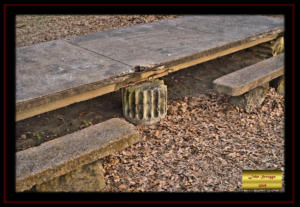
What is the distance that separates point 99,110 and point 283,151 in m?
2.28

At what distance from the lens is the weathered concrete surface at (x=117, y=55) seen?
2.78m

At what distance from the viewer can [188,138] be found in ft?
Answer: 11.5

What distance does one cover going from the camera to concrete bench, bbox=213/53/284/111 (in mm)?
3514

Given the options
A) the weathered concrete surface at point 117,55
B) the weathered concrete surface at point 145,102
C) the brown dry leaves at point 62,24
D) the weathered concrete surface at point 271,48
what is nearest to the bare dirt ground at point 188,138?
the weathered concrete surface at point 145,102

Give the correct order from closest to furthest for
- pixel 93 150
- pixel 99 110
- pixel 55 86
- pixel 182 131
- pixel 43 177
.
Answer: pixel 43 177, pixel 93 150, pixel 55 86, pixel 182 131, pixel 99 110

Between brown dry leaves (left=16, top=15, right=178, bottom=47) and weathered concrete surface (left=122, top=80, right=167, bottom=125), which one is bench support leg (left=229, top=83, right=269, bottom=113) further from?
brown dry leaves (left=16, top=15, right=178, bottom=47)

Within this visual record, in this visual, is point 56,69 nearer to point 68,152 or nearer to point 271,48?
point 68,152

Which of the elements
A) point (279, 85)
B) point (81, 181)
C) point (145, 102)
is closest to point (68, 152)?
point (81, 181)

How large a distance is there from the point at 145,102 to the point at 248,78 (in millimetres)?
1291

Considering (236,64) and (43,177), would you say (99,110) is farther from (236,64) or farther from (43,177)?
(236,64)

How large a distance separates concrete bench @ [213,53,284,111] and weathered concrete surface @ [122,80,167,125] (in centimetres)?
67

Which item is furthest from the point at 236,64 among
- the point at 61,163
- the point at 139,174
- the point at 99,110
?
the point at 61,163

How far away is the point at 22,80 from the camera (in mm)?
2926

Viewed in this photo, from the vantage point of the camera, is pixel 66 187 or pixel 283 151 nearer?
pixel 66 187
